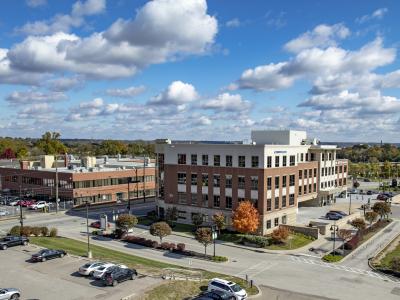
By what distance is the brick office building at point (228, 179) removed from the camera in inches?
2847

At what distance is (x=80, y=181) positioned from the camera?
102 m

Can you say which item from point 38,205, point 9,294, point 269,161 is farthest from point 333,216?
point 9,294

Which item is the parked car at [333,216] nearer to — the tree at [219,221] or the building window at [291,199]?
the building window at [291,199]

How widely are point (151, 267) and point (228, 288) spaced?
1258cm

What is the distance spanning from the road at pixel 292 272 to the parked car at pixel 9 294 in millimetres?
22476

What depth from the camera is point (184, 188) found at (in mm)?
80938

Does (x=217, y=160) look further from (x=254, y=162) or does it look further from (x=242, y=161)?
(x=254, y=162)

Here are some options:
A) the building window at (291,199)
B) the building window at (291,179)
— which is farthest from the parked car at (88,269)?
the building window at (291,179)

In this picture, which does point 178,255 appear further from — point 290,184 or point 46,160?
point 46,160

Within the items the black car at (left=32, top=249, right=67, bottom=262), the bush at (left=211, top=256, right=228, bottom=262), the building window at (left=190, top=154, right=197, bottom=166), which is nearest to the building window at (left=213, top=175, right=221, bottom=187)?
the building window at (left=190, top=154, right=197, bottom=166)

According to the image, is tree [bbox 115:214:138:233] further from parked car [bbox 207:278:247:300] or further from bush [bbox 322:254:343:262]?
bush [bbox 322:254:343:262]

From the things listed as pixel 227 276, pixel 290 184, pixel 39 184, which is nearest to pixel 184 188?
pixel 290 184

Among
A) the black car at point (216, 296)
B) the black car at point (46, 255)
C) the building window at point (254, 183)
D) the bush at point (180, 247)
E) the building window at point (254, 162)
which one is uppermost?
the building window at point (254, 162)

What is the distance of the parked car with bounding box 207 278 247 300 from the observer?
132 ft
